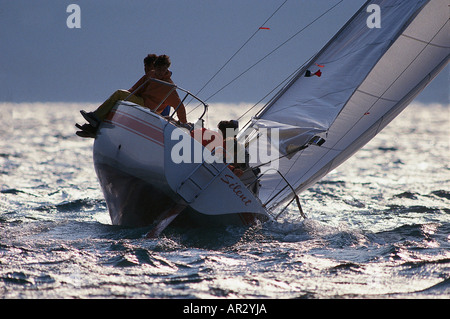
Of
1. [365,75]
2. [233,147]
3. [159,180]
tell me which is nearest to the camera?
[159,180]

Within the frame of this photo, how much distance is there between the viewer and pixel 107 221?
8344 millimetres

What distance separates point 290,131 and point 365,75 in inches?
49.0

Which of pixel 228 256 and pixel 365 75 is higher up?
pixel 365 75

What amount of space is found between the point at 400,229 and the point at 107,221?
3.46 metres

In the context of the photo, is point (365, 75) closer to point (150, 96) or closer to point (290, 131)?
point (290, 131)

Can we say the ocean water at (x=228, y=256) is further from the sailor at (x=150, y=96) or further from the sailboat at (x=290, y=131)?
the sailor at (x=150, y=96)

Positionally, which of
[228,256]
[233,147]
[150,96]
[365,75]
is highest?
[365,75]

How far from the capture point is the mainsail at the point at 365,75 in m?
8.11

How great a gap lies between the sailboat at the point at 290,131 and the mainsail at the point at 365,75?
13mm

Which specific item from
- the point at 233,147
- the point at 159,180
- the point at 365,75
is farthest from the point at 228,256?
the point at 365,75

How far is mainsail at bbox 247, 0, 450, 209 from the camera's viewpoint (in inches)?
319

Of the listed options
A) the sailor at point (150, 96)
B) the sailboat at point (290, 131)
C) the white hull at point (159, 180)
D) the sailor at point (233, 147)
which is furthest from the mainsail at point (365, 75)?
the white hull at point (159, 180)

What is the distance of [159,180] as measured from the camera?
21.0ft
